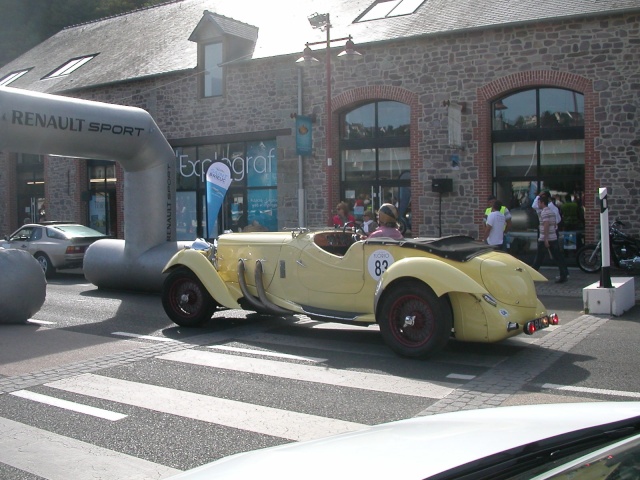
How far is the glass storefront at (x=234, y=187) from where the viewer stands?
22.2 m

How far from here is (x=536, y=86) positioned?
57.4 ft

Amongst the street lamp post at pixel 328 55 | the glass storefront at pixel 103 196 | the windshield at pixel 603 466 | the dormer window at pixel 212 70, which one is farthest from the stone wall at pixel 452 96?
the windshield at pixel 603 466

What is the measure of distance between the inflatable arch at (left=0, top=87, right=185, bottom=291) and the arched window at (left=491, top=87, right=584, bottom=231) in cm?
846

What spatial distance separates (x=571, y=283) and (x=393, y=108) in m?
7.37

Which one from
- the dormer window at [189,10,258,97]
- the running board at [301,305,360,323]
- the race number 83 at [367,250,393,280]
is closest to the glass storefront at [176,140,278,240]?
the dormer window at [189,10,258,97]

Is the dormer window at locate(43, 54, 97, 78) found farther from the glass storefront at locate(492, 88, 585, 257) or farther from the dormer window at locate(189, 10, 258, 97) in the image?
the glass storefront at locate(492, 88, 585, 257)

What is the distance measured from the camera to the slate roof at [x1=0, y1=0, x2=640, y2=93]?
58.7 ft

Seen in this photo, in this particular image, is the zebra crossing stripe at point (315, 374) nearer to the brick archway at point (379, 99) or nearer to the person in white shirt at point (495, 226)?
the person in white shirt at point (495, 226)

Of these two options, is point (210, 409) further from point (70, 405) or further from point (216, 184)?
point (216, 184)

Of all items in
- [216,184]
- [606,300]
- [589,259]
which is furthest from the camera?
[216,184]

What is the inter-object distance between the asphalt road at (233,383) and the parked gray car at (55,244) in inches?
320

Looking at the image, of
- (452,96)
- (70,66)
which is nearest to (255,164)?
(452,96)

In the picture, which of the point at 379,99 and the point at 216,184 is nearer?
the point at 216,184

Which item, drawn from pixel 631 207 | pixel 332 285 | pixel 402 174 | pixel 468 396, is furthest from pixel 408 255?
pixel 402 174
